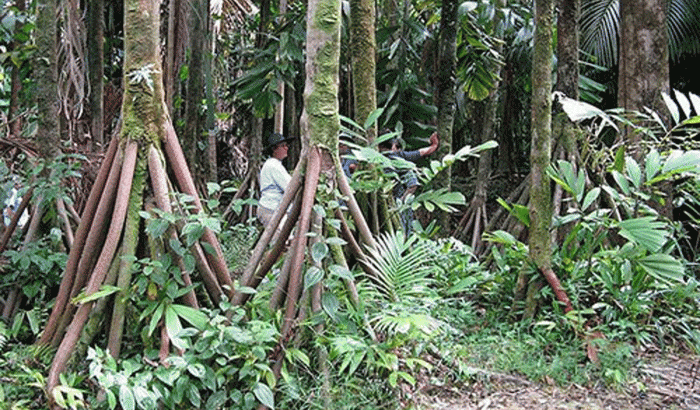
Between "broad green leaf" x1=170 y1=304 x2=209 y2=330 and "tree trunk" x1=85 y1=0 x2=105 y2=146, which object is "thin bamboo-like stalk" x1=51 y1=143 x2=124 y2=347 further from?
"tree trunk" x1=85 y1=0 x2=105 y2=146

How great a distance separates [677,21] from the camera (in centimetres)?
938

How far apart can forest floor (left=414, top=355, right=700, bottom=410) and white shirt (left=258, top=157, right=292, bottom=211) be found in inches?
103

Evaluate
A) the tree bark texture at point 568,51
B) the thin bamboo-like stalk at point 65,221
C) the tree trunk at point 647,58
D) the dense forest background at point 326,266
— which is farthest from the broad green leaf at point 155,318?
the tree bark texture at point 568,51

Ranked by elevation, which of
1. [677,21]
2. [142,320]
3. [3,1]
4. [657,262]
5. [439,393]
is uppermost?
[677,21]

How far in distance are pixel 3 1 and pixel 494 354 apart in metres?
4.91

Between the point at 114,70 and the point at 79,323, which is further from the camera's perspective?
the point at 114,70

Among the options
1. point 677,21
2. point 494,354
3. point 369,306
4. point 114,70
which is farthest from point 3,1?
point 677,21

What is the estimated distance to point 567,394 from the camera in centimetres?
360

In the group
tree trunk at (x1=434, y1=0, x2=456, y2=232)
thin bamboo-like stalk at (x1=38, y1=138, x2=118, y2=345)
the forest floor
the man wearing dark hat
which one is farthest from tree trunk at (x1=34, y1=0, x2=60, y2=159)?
tree trunk at (x1=434, y1=0, x2=456, y2=232)

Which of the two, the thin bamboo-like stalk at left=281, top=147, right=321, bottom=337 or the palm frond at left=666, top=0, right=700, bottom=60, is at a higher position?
the palm frond at left=666, top=0, right=700, bottom=60

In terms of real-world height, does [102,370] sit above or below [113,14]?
below

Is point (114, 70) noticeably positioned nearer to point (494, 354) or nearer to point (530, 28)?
point (530, 28)

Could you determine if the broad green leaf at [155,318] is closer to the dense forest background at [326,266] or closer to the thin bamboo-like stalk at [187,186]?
the dense forest background at [326,266]

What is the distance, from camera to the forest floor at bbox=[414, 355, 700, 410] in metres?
3.46
